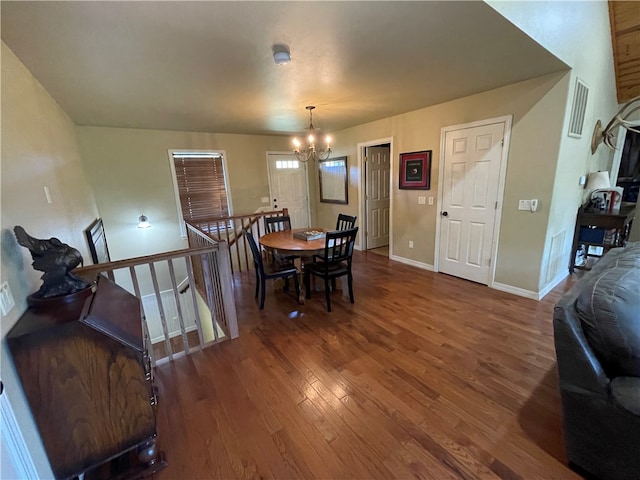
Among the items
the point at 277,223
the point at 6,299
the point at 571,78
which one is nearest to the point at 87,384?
the point at 6,299

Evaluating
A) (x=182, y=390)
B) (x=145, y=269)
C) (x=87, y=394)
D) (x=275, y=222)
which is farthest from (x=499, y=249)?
(x=145, y=269)

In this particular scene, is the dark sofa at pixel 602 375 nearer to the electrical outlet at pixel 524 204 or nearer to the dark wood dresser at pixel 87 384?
the electrical outlet at pixel 524 204

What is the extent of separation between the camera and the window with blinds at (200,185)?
4.59 m

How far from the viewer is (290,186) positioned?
571cm

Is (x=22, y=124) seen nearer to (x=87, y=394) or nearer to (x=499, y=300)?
(x=87, y=394)

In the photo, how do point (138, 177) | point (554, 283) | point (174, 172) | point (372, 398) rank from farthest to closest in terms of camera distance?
point (174, 172) → point (138, 177) → point (554, 283) → point (372, 398)

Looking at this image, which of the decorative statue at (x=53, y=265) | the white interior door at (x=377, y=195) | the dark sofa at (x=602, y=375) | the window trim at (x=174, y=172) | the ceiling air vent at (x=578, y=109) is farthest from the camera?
the white interior door at (x=377, y=195)

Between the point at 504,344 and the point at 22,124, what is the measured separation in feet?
12.8

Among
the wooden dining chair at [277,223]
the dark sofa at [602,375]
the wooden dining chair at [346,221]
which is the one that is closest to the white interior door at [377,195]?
the wooden dining chair at [346,221]

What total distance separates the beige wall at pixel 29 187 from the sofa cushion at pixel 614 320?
96.0 inches

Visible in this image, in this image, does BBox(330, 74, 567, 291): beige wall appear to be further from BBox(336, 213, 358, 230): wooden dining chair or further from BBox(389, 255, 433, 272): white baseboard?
BBox(336, 213, 358, 230): wooden dining chair

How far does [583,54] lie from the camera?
262 centimetres

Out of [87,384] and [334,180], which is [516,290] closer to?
[334,180]

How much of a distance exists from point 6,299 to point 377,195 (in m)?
4.78
